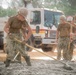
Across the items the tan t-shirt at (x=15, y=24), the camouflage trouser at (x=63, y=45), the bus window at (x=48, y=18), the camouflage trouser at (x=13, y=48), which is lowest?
the camouflage trouser at (x=63, y=45)

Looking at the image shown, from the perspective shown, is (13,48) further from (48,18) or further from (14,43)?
(48,18)

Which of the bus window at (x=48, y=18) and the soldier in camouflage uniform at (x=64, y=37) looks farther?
the bus window at (x=48, y=18)

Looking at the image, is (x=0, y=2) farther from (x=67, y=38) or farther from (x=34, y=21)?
(x=67, y=38)

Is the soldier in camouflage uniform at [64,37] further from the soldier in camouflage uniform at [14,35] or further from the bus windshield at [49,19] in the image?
the bus windshield at [49,19]

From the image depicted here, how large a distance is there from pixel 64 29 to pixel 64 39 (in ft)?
1.43

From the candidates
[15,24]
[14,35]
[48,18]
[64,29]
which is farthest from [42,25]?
[15,24]

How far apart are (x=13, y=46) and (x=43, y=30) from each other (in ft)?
28.7

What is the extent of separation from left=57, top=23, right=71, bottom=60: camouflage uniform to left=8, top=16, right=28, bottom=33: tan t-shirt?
3.67 m

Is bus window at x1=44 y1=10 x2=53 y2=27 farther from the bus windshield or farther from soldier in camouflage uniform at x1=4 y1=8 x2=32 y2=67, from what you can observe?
soldier in camouflage uniform at x1=4 y1=8 x2=32 y2=67

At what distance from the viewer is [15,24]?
437 inches

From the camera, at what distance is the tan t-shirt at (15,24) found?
1095 cm

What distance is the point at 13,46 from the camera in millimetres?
11125

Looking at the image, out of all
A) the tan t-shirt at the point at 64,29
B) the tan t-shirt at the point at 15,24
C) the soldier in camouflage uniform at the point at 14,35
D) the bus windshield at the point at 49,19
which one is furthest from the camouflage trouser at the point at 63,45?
the bus windshield at the point at 49,19

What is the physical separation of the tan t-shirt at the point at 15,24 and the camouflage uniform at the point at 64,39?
A: 3.67m
